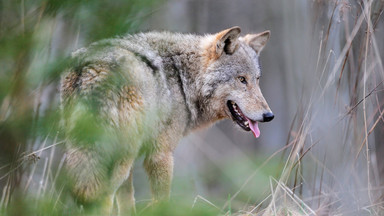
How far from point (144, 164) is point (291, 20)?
275 inches

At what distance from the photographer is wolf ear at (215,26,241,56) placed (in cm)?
436

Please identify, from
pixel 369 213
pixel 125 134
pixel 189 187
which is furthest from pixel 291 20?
pixel 189 187

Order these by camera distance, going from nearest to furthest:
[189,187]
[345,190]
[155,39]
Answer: [189,187]
[345,190]
[155,39]

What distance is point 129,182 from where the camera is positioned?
4.43 metres

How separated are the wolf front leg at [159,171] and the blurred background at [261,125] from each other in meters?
0.17

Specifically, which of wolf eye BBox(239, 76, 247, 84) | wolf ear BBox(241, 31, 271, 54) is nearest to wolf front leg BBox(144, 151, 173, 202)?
wolf eye BBox(239, 76, 247, 84)

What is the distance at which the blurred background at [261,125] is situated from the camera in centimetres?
119

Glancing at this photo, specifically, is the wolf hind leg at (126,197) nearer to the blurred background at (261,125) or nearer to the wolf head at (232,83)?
the blurred background at (261,125)

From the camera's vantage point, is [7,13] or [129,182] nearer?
[7,13]

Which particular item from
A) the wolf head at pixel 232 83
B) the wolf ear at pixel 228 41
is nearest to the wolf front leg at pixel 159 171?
the wolf head at pixel 232 83

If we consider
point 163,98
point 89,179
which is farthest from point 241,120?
point 89,179

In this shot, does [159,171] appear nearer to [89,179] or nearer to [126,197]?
[126,197]

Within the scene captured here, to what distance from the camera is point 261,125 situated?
11383 millimetres

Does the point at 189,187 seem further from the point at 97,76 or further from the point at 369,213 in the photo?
the point at 369,213
